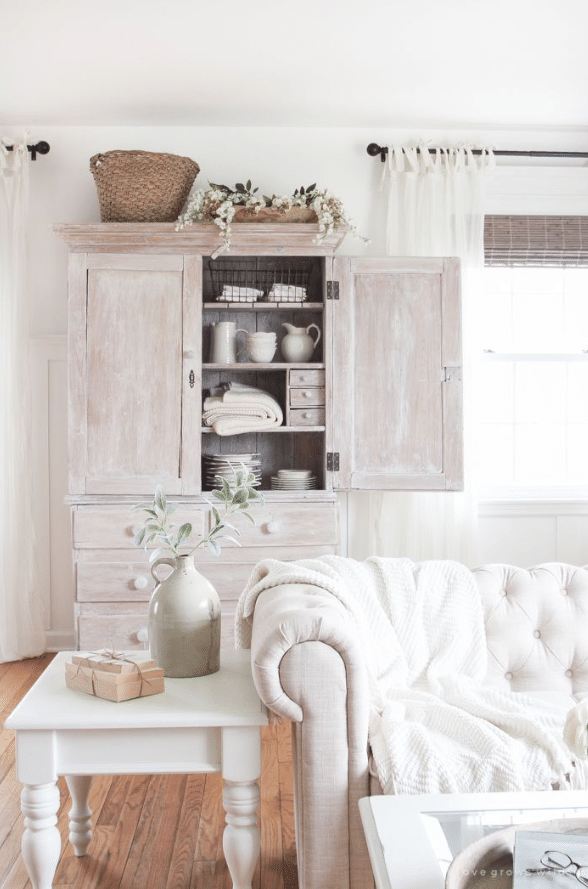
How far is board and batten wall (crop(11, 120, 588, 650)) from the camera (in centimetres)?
429

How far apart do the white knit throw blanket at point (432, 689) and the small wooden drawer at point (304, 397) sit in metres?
1.47

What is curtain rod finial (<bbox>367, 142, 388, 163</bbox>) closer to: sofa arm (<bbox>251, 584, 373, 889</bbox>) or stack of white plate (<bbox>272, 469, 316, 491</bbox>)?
stack of white plate (<bbox>272, 469, 316, 491</bbox>)

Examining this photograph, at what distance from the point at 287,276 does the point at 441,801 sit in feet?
10.3

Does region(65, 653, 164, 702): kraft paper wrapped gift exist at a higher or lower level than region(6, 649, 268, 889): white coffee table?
higher

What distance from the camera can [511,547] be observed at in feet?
14.6

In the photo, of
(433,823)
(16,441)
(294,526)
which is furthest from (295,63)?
(433,823)

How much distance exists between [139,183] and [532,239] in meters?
2.00

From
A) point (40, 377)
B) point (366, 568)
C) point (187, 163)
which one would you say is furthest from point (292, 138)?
point (366, 568)

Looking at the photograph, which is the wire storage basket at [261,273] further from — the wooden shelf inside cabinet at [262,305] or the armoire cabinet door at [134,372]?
the armoire cabinet door at [134,372]

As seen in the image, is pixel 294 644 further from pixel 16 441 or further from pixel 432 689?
pixel 16 441

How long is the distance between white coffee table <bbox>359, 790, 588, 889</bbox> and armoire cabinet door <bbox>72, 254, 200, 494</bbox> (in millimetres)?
2397

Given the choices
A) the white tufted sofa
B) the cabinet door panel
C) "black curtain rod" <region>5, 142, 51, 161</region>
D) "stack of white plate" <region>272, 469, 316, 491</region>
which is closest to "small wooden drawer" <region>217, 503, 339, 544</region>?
"stack of white plate" <region>272, 469, 316, 491</region>

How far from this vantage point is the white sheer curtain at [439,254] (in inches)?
167

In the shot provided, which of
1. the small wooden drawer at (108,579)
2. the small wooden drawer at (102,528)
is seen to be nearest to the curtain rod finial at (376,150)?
the small wooden drawer at (102,528)
